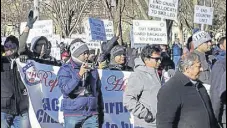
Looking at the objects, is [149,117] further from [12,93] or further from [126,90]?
[12,93]

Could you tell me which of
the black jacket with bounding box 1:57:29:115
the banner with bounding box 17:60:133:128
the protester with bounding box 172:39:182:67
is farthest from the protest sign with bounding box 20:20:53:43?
the black jacket with bounding box 1:57:29:115

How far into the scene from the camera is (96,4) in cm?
4288

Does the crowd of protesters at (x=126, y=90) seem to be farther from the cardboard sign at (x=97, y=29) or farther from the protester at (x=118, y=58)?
the cardboard sign at (x=97, y=29)

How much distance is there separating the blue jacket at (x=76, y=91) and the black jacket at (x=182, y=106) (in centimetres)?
185

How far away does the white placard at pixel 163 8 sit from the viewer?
493 inches

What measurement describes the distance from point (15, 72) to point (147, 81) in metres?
1.87

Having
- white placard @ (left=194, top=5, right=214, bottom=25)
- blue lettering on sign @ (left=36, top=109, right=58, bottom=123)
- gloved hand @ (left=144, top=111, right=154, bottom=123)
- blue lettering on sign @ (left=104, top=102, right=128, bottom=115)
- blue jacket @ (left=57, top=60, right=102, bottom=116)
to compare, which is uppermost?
white placard @ (left=194, top=5, right=214, bottom=25)

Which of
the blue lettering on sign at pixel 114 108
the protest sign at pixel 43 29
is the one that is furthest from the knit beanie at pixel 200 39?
the protest sign at pixel 43 29

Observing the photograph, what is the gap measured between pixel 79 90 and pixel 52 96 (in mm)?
2705

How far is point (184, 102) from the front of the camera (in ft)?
19.7

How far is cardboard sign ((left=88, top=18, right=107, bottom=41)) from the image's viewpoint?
14.5 meters

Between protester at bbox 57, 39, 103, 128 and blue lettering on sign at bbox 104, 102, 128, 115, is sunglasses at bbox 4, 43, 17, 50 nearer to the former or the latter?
protester at bbox 57, 39, 103, 128

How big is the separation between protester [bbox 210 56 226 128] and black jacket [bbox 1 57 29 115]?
2472 mm

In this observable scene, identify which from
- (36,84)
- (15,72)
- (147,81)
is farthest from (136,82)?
(36,84)
